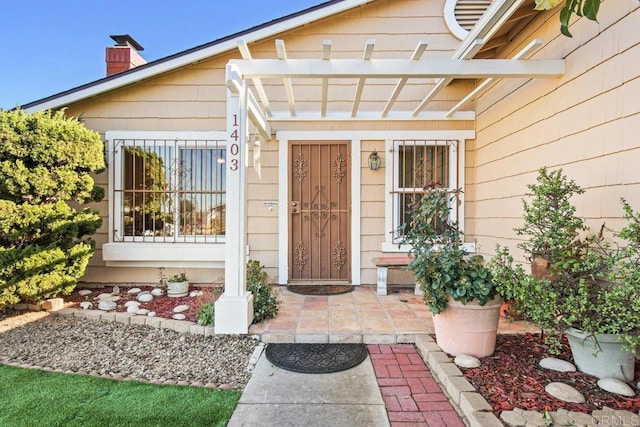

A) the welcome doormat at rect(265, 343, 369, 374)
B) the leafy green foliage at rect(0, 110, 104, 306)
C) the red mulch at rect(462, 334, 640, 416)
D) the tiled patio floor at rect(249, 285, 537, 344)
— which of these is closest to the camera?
the red mulch at rect(462, 334, 640, 416)

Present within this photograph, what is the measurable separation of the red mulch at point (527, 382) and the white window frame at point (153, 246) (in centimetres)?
339

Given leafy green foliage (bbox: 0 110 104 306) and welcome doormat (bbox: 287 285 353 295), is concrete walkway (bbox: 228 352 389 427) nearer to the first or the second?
welcome doormat (bbox: 287 285 353 295)

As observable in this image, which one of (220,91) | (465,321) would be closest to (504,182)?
(465,321)

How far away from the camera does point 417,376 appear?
2.38 meters

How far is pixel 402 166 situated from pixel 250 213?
2.24m

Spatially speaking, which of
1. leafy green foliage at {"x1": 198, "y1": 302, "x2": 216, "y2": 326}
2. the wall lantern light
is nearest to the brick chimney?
the wall lantern light

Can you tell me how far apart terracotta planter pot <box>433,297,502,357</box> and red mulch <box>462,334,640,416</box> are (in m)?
0.11

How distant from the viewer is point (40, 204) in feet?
12.5

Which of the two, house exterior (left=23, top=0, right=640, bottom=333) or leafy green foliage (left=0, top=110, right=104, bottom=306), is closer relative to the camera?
leafy green foliage (left=0, top=110, right=104, bottom=306)

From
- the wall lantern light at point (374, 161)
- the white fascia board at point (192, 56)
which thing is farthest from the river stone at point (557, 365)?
the white fascia board at point (192, 56)

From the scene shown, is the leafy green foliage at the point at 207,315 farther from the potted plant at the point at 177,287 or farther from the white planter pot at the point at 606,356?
the white planter pot at the point at 606,356

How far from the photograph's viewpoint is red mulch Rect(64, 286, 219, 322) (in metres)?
3.52

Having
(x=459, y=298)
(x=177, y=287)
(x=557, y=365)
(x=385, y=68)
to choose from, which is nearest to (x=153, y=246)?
(x=177, y=287)

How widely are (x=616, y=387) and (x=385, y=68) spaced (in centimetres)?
279
